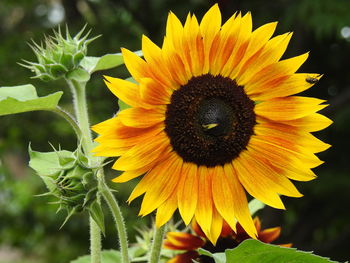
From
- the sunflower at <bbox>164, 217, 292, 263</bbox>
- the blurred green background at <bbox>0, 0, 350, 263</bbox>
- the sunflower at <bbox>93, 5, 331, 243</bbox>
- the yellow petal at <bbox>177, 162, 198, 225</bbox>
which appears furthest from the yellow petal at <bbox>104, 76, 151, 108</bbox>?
the blurred green background at <bbox>0, 0, 350, 263</bbox>

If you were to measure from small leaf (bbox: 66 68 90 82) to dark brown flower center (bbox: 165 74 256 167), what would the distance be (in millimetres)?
125

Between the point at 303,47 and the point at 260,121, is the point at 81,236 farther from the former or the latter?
the point at 260,121

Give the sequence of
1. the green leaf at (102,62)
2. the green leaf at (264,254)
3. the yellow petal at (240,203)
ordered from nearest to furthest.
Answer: the green leaf at (264,254) < the yellow petal at (240,203) < the green leaf at (102,62)

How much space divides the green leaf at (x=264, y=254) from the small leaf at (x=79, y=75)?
307 millimetres

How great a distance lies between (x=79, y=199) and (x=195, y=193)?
0.13m

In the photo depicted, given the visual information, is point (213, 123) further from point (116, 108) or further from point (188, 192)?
point (116, 108)

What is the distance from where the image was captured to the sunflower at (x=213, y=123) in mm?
665

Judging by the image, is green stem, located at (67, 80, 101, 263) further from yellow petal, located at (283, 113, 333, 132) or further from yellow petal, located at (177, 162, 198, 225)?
yellow petal, located at (283, 113, 333, 132)

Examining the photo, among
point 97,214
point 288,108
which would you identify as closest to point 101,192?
point 97,214

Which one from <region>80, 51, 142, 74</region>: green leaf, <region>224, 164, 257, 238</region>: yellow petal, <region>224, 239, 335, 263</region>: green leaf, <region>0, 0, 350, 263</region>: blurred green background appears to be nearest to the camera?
<region>224, 239, 335, 263</region>: green leaf

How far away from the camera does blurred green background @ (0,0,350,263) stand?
296 cm

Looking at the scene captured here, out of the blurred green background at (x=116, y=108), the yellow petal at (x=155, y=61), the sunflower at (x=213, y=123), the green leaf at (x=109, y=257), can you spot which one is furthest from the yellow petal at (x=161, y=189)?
the blurred green background at (x=116, y=108)

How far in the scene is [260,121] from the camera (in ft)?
2.38

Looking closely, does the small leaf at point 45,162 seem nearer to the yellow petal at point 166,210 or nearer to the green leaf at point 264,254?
the yellow petal at point 166,210
